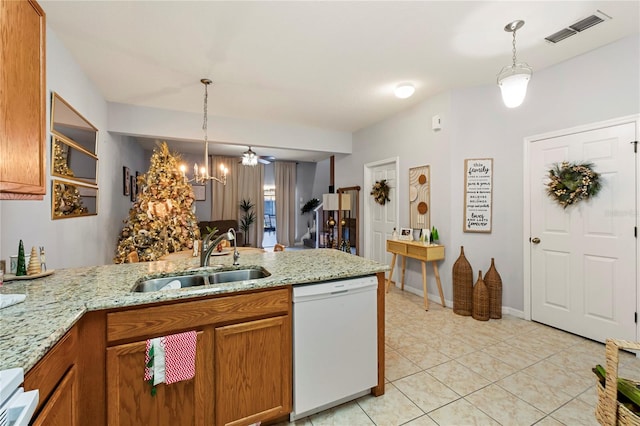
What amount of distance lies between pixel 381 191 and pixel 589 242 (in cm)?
259

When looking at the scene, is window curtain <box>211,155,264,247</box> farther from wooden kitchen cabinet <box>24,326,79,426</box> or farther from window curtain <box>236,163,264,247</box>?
wooden kitchen cabinet <box>24,326,79,426</box>

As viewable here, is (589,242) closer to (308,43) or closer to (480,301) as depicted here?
(480,301)

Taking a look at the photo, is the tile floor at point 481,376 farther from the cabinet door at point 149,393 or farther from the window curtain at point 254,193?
the window curtain at point 254,193

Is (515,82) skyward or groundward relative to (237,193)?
skyward

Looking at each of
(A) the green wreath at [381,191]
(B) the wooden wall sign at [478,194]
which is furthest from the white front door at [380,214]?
(B) the wooden wall sign at [478,194]

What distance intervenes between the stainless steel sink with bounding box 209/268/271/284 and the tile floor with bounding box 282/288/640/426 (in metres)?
0.93

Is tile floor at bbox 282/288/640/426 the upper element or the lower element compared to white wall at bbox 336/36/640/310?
lower

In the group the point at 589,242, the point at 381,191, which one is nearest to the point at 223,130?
the point at 381,191

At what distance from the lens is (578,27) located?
2.26 m

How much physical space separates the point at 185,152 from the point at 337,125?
420 centimetres

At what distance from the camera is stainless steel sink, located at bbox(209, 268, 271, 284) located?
6.08 feet

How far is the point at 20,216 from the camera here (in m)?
1.88

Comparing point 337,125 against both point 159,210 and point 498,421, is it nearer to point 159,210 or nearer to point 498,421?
point 159,210

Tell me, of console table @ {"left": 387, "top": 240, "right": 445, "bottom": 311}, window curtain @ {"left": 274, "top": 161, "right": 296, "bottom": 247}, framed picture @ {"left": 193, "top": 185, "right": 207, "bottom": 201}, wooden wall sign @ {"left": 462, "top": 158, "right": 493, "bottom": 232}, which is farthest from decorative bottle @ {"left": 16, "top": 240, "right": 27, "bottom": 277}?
window curtain @ {"left": 274, "top": 161, "right": 296, "bottom": 247}
